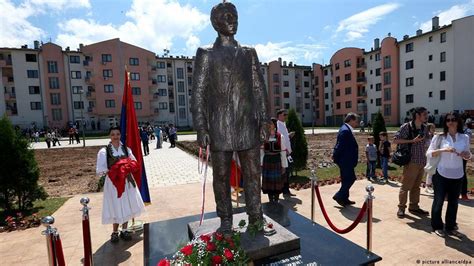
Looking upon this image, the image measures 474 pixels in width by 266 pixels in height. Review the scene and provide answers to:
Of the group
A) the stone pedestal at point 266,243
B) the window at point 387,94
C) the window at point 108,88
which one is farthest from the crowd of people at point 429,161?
the window at point 108,88

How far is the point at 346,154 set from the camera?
Result: 6.35m

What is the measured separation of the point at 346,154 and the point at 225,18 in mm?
4308

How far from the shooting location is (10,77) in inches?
1839

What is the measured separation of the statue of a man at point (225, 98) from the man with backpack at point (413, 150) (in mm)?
3561

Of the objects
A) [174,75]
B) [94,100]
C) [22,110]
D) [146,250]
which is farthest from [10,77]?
[146,250]

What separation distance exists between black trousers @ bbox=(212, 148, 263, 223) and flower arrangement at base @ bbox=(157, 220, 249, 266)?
2.41 ft

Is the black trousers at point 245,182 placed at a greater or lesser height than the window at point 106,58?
lesser

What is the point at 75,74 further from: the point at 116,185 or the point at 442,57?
the point at 442,57

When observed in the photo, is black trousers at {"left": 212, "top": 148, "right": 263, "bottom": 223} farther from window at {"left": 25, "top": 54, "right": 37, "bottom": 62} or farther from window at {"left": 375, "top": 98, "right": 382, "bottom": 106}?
window at {"left": 25, "top": 54, "right": 37, "bottom": 62}

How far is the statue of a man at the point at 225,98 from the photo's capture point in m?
3.52

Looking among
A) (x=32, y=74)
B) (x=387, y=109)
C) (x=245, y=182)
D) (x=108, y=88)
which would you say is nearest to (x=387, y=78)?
(x=387, y=109)

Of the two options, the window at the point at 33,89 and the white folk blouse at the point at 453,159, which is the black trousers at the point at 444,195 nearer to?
the white folk blouse at the point at 453,159

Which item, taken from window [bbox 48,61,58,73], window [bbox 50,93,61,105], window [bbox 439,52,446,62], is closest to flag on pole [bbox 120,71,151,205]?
window [bbox 439,52,446,62]

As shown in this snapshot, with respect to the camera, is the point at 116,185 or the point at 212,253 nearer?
the point at 212,253
